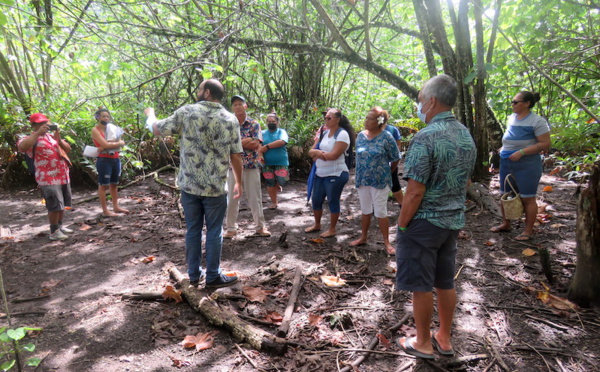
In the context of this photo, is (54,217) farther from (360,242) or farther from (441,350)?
(441,350)

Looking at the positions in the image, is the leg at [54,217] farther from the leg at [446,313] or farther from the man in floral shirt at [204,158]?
the leg at [446,313]

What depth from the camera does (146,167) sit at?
30.0 feet

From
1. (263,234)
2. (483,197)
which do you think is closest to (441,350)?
(263,234)

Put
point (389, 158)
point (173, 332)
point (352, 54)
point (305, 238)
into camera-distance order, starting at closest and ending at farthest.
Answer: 1. point (173, 332)
2. point (389, 158)
3. point (305, 238)
4. point (352, 54)

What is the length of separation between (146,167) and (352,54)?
5732 millimetres

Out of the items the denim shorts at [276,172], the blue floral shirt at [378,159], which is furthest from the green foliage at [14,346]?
the denim shorts at [276,172]

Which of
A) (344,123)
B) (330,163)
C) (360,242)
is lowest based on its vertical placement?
(360,242)

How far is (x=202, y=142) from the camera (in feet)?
11.7

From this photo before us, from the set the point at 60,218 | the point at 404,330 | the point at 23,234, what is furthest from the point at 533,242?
the point at 23,234

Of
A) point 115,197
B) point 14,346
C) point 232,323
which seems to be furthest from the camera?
point 115,197

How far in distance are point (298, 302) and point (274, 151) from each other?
132 inches

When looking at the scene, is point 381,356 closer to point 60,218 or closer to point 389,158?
point 389,158

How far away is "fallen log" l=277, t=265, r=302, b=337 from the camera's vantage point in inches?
118

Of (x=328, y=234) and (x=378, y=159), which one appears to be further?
(x=328, y=234)
